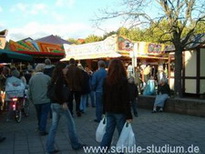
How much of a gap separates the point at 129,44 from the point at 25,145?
19569 mm

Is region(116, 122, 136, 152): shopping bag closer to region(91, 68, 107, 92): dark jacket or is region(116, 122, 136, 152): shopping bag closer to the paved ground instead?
the paved ground

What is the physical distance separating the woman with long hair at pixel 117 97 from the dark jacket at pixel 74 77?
5.69m

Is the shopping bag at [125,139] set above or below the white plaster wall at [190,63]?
below

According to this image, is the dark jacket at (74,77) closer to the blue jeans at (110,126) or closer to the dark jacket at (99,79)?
the dark jacket at (99,79)

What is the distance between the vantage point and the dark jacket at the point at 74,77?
1158 cm

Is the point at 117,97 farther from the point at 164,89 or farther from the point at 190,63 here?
the point at 190,63

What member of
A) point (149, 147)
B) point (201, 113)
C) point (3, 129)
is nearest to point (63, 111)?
point (149, 147)

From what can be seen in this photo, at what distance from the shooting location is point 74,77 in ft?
38.2

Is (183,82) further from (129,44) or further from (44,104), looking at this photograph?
(44,104)

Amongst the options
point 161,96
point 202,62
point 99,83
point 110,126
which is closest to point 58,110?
point 110,126

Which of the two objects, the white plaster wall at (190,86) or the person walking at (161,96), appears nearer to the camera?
the person walking at (161,96)

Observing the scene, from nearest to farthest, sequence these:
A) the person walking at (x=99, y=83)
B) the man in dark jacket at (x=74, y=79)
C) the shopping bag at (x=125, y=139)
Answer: the shopping bag at (x=125, y=139) < the person walking at (x=99, y=83) < the man in dark jacket at (x=74, y=79)

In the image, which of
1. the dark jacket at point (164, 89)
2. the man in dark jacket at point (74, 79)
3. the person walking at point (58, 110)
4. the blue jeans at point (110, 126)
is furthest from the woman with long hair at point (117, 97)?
the dark jacket at point (164, 89)

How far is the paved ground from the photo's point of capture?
7.18m
